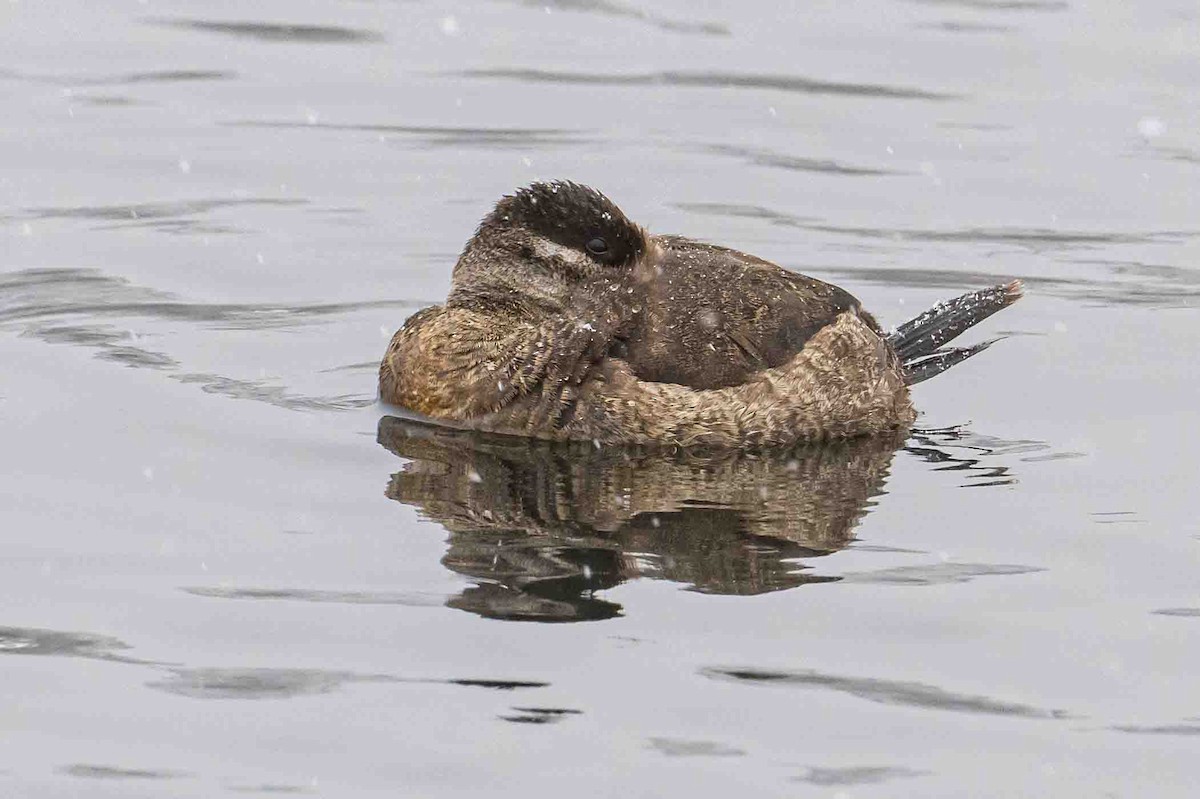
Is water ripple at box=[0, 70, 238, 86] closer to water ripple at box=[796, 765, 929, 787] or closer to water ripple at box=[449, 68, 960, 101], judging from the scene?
water ripple at box=[449, 68, 960, 101]

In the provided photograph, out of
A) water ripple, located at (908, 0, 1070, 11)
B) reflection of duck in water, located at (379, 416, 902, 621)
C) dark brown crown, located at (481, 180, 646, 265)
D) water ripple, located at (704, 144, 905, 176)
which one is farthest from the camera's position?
water ripple, located at (908, 0, 1070, 11)

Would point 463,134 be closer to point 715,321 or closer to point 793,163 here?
point 793,163

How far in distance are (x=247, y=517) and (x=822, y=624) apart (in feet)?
7.80

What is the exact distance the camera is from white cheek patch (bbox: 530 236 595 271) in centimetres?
1054

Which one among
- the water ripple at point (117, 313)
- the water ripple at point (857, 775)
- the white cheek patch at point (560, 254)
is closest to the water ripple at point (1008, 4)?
the water ripple at point (117, 313)

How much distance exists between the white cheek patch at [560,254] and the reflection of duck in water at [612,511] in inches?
34.7

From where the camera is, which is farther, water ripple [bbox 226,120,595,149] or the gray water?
water ripple [bbox 226,120,595,149]

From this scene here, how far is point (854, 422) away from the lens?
10625mm

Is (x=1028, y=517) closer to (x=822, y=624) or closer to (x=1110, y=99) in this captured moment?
(x=822, y=624)

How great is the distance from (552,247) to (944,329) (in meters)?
2.23

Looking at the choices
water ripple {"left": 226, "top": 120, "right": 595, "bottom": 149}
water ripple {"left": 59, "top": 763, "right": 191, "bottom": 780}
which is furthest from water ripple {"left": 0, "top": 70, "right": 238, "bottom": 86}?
water ripple {"left": 59, "top": 763, "right": 191, "bottom": 780}

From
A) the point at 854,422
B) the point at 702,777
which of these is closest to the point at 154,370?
the point at 854,422

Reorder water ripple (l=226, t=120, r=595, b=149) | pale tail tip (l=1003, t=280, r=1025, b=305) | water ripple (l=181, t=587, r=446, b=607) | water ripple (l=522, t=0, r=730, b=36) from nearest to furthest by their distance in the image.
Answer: water ripple (l=181, t=587, r=446, b=607) < pale tail tip (l=1003, t=280, r=1025, b=305) < water ripple (l=226, t=120, r=595, b=149) < water ripple (l=522, t=0, r=730, b=36)

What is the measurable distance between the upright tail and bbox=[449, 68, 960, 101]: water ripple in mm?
6105
